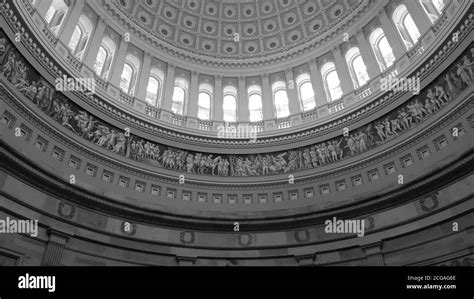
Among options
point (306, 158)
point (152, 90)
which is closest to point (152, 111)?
point (152, 90)

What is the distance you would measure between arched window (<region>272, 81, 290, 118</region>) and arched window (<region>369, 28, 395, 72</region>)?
689 cm

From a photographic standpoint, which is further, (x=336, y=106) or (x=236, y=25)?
(x=236, y=25)

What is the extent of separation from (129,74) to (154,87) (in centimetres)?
194

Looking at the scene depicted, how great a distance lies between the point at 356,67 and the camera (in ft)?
83.1

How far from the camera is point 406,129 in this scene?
1939 cm

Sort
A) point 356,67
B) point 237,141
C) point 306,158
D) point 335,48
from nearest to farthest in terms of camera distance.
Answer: point 306,158
point 237,141
point 356,67
point 335,48

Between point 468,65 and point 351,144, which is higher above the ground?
point 468,65

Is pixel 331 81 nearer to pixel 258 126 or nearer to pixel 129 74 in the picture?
pixel 258 126

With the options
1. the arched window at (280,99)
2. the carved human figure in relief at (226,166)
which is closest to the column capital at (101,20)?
the carved human figure in relief at (226,166)

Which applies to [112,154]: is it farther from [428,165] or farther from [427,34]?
[427,34]

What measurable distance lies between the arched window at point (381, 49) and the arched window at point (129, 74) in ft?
54.7

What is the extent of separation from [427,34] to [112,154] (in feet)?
61.9

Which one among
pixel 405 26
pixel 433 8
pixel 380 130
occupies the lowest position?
pixel 380 130

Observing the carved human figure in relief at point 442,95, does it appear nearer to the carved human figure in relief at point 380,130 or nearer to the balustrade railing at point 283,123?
the carved human figure in relief at point 380,130
